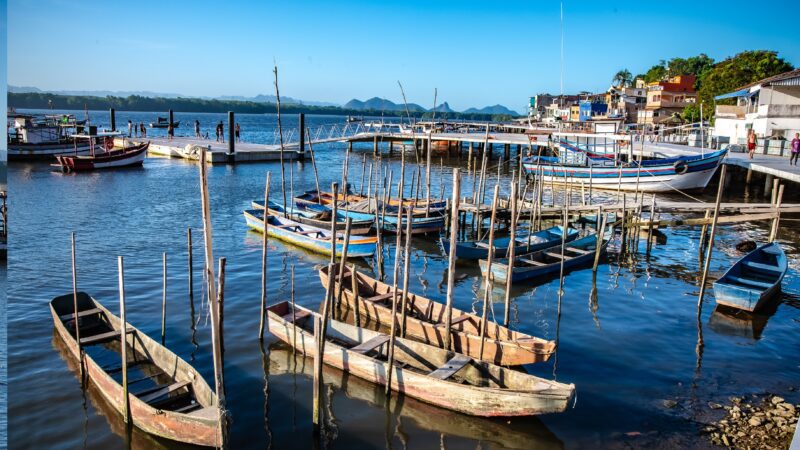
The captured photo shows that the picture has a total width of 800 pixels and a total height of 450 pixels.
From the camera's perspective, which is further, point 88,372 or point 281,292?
point 281,292

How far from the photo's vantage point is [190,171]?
40.8 metres

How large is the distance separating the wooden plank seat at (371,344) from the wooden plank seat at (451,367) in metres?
1.38

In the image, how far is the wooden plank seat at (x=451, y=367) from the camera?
32.4ft

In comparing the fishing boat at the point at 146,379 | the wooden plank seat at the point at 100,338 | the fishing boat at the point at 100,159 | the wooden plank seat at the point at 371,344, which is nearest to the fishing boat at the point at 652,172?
the wooden plank seat at the point at 371,344

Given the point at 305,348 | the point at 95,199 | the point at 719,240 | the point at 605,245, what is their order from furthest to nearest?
the point at 95,199
the point at 719,240
the point at 605,245
the point at 305,348

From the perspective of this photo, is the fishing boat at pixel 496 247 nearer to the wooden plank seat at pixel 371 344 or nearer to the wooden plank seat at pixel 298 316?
the wooden plank seat at pixel 298 316

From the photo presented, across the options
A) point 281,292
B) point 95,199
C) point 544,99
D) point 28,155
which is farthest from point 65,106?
point 281,292

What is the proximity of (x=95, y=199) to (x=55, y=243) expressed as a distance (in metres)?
9.40

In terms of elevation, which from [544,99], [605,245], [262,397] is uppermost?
[544,99]

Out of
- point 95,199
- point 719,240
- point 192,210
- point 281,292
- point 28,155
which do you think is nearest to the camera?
point 281,292

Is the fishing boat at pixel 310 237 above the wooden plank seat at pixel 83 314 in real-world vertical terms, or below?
above

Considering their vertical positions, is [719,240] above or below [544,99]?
below

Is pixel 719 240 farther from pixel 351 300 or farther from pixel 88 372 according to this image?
pixel 88 372

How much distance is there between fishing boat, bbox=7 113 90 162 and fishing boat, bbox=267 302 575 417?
3951 cm
